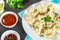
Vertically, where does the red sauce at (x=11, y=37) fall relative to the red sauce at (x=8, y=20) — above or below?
below

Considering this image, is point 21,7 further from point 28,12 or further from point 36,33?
point 36,33

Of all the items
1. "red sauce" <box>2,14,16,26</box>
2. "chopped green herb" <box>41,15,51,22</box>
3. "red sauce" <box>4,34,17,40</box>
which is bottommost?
"red sauce" <box>4,34,17,40</box>

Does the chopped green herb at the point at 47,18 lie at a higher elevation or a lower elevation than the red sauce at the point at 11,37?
higher

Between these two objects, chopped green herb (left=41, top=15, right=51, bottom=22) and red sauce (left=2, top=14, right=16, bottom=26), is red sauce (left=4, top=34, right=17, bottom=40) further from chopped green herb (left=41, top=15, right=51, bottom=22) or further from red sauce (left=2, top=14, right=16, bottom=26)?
chopped green herb (left=41, top=15, right=51, bottom=22)

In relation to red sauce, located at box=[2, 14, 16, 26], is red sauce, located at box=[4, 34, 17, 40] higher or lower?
lower

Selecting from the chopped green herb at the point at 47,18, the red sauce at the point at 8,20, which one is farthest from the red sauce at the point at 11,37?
the chopped green herb at the point at 47,18

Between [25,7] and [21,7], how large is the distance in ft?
0.09

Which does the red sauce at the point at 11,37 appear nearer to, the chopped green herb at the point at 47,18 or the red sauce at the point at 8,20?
the red sauce at the point at 8,20

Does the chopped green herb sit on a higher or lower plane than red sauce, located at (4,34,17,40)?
higher

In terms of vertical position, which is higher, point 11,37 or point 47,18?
point 47,18

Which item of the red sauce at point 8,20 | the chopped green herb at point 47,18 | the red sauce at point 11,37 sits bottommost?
the red sauce at point 11,37

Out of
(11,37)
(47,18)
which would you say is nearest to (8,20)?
(11,37)

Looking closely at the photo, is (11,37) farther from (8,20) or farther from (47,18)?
(47,18)

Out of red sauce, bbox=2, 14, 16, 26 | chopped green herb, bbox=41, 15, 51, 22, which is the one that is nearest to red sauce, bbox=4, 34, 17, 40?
red sauce, bbox=2, 14, 16, 26
